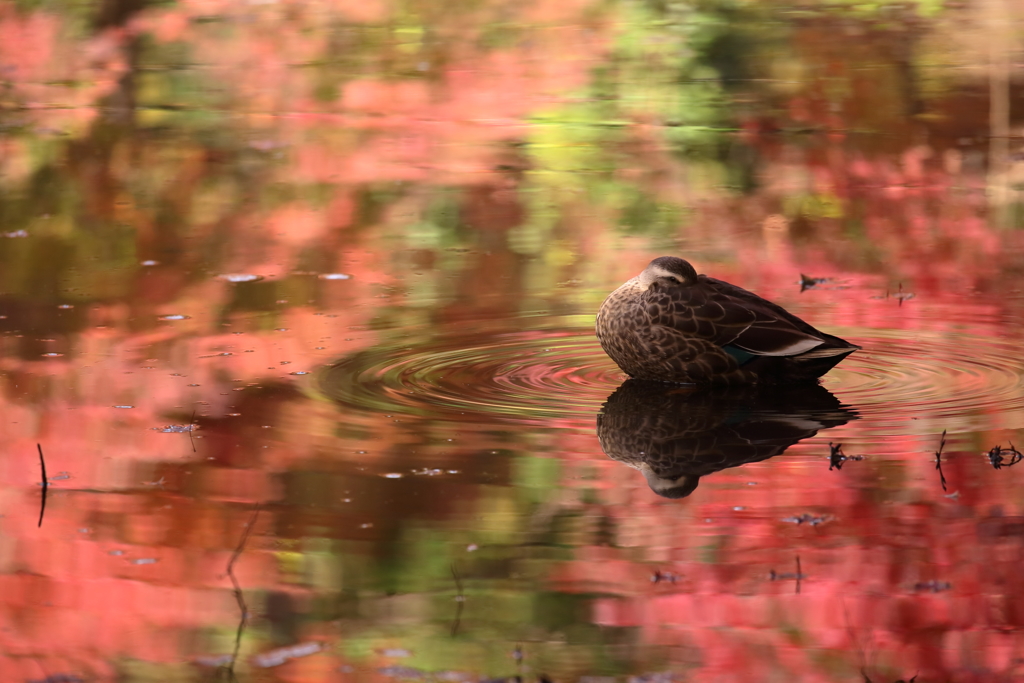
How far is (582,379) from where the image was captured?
764 cm

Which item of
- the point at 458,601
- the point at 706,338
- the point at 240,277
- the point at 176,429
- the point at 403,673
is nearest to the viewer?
the point at 403,673

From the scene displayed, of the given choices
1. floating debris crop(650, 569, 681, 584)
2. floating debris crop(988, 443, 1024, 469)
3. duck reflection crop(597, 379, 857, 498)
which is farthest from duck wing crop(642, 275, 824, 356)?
floating debris crop(650, 569, 681, 584)

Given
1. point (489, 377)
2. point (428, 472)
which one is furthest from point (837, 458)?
point (489, 377)

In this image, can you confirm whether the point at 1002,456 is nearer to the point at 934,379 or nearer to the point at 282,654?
the point at 934,379

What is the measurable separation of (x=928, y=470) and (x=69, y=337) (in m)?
4.41

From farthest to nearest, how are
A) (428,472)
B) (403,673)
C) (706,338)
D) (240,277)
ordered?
1. (240,277)
2. (706,338)
3. (428,472)
4. (403,673)

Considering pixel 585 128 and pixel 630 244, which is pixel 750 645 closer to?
pixel 630 244

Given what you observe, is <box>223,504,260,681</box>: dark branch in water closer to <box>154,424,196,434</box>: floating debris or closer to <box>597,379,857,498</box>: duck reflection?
<box>154,424,196,434</box>: floating debris

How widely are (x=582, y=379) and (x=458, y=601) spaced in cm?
265

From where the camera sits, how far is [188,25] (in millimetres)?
21250

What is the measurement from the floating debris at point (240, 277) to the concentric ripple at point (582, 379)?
1807mm

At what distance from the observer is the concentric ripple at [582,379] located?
7.00 meters

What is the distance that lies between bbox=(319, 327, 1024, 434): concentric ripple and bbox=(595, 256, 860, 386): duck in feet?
0.70

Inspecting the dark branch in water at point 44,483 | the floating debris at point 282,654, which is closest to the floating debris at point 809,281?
the dark branch in water at point 44,483
